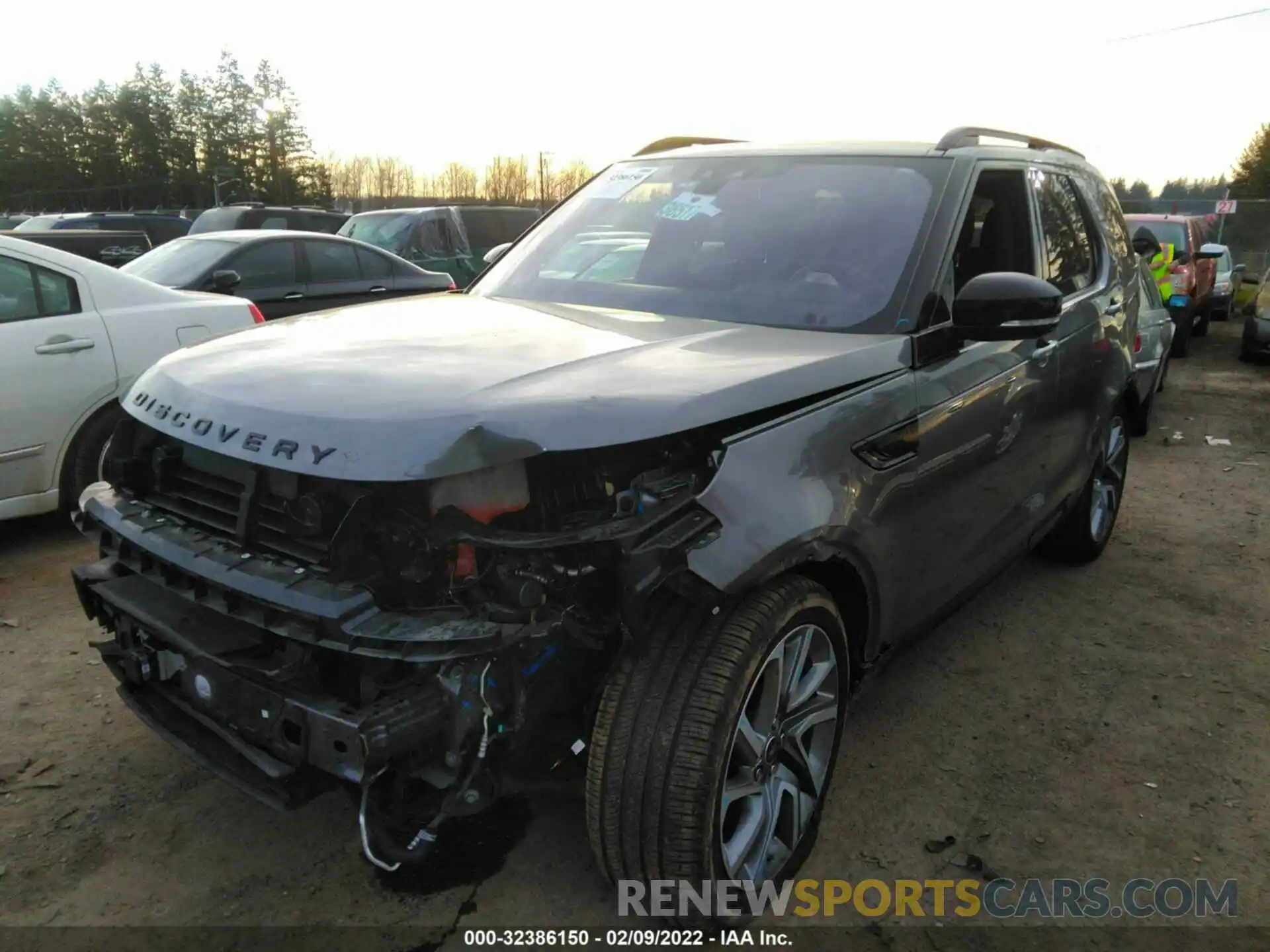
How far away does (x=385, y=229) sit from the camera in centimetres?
1310

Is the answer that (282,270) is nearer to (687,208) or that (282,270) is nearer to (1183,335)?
(687,208)

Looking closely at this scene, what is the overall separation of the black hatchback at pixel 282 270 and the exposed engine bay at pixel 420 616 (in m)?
5.81

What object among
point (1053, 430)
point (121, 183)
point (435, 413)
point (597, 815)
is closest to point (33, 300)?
point (435, 413)

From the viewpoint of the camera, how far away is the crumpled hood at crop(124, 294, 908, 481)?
2039 mm

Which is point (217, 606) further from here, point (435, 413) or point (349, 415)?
point (435, 413)

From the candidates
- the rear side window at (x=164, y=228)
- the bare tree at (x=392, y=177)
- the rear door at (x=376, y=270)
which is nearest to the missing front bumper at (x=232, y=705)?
the rear door at (x=376, y=270)

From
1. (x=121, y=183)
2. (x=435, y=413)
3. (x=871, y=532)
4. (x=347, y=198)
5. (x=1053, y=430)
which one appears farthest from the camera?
(x=347, y=198)

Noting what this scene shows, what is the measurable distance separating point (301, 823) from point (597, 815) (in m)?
1.09

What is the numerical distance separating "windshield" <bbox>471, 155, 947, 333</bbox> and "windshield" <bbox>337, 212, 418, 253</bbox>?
9.62 meters

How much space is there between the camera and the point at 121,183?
4872cm

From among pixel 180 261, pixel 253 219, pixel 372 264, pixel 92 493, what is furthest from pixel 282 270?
pixel 92 493

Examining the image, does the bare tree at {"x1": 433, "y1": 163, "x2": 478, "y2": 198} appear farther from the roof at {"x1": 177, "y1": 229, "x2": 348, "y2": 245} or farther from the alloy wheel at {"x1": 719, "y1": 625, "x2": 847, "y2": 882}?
the alloy wheel at {"x1": 719, "y1": 625, "x2": 847, "y2": 882}

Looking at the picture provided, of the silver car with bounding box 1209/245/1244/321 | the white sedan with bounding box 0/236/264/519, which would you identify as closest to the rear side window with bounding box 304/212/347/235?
the white sedan with bounding box 0/236/264/519

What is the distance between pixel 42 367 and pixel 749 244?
3.67 m
